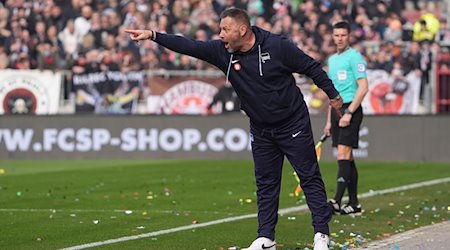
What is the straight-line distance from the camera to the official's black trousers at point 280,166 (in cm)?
960

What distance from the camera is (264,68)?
936 centimetres

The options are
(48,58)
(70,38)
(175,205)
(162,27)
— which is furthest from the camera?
(70,38)

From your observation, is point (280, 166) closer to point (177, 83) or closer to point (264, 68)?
point (264, 68)

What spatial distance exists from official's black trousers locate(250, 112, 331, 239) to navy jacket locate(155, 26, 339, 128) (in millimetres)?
152

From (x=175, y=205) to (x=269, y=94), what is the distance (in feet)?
16.5

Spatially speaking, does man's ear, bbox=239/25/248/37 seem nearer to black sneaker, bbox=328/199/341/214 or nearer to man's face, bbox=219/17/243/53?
man's face, bbox=219/17/243/53

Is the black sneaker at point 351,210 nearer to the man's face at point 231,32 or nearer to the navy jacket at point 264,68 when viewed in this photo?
the navy jacket at point 264,68

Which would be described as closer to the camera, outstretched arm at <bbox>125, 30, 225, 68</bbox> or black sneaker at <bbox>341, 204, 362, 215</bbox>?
outstretched arm at <bbox>125, 30, 225, 68</bbox>

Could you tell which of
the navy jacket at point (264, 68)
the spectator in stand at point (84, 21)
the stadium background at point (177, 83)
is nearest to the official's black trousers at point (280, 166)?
the navy jacket at point (264, 68)

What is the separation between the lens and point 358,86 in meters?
12.9

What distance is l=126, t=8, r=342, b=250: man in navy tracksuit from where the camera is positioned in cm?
934

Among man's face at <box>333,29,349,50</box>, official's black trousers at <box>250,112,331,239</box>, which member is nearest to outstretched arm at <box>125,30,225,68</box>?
official's black trousers at <box>250,112,331,239</box>

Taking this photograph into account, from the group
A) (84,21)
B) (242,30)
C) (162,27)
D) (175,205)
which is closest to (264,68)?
(242,30)

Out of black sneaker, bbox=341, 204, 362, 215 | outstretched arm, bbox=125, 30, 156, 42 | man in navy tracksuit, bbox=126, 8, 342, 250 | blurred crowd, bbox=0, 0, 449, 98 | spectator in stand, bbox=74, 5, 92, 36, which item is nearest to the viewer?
outstretched arm, bbox=125, 30, 156, 42
